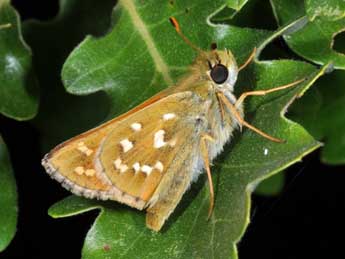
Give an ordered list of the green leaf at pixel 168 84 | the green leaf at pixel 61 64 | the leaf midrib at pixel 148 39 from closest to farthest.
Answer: the green leaf at pixel 168 84
the leaf midrib at pixel 148 39
the green leaf at pixel 61 64

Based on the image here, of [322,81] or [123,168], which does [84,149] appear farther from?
[322,81]

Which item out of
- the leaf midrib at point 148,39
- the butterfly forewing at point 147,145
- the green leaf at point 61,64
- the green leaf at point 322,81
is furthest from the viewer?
the green leaf at point 61,64

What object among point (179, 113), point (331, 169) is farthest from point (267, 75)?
point (331, 169)

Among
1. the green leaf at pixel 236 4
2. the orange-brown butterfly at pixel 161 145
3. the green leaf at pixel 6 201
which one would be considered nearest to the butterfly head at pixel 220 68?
the orange-brown butterfly at pixel 161 145

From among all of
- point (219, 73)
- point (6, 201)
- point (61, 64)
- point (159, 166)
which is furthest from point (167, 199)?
point (61, 64)

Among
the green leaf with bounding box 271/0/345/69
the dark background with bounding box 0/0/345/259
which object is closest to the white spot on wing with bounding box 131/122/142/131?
the green leaf with bounding box 271/0/345/69

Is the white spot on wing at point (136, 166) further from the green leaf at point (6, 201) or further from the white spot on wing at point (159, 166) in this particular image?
the green leaf at point (6, 201)

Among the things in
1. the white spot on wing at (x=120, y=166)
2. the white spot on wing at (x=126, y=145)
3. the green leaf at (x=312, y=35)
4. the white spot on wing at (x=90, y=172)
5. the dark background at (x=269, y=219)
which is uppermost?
the white spot on wing at (x=90, y=172)

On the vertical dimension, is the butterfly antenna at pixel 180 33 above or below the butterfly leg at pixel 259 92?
above

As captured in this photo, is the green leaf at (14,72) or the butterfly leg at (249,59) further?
the green leaf at (14,72)
